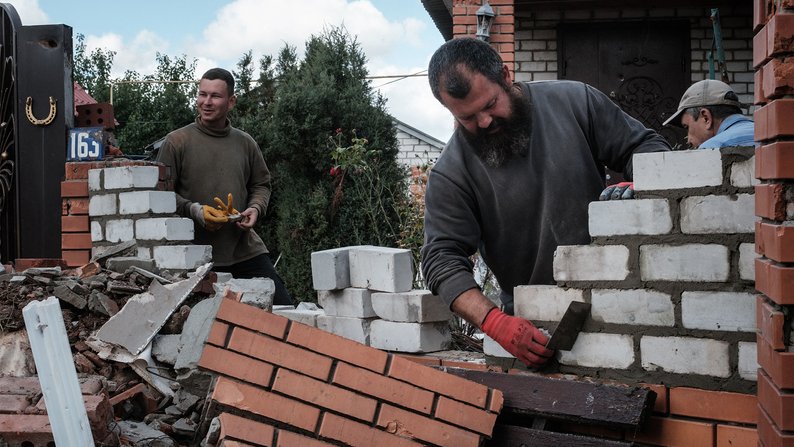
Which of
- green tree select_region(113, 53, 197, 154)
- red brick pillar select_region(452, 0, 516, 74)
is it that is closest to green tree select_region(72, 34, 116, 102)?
green tree select_region(113, 53, 197, 154)

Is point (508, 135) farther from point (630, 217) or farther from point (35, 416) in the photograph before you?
point (35, 416)

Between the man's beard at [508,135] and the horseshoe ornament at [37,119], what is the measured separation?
3.12 m

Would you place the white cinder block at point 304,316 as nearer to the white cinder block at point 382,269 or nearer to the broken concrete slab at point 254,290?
the broken concrete slab at point 254,290

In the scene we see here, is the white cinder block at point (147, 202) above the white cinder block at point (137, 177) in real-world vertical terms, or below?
below

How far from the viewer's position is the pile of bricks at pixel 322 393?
8.79 ft

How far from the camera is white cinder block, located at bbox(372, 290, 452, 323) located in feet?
12.6

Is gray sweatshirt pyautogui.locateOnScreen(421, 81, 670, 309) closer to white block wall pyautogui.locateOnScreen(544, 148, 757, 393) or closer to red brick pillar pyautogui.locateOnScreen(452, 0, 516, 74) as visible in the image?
white block wall pyautogui.locateOnScreen(544, 148, 757, 393)

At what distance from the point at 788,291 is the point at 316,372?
4.72 feet

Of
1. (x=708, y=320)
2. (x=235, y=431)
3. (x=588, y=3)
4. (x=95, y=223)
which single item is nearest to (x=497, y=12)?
(x=588, y=3)

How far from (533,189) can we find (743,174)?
2.86ft

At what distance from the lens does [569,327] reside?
299 cm

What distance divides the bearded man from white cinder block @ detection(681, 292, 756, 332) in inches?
24.4

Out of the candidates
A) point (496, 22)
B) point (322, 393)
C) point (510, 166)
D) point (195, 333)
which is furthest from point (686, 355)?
point (496, 22)

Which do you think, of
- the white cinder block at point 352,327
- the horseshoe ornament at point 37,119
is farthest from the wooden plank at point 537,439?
the horseshoe ornament at point 37,119
